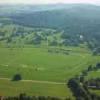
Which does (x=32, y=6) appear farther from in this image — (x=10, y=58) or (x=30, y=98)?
(x=30, y=98)

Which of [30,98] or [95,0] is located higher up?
[95,0]

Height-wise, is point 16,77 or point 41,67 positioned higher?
point 41,67

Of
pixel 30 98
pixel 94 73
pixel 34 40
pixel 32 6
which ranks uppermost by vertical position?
pixel 32 6

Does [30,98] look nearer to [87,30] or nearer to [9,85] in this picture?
[9,85]

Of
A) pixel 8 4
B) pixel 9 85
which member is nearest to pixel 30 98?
pixel 9 85

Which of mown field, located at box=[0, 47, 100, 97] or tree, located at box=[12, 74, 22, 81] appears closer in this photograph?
mown field, located at box=[0, 47, 100, 97]

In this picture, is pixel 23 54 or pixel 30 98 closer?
pixel 30 98

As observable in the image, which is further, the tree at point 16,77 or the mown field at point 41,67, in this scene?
the tree at point 16,77
